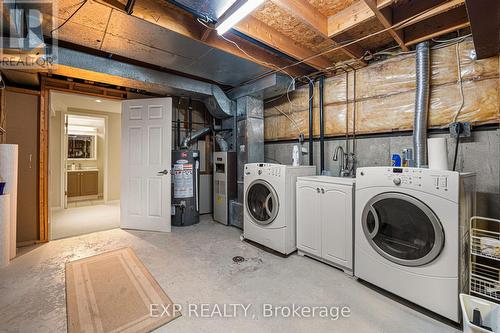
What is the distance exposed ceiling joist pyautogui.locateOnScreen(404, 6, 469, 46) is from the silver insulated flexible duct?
81 mm

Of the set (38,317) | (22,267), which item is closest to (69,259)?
(22,267)

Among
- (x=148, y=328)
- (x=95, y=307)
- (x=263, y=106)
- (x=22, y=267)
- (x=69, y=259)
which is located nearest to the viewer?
(x=148, y=328)

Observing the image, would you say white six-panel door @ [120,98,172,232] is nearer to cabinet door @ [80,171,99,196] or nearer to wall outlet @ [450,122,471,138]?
cabinet door @ [80,171,99,196]

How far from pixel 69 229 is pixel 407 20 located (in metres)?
5.13

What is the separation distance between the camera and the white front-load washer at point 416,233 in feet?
5.02

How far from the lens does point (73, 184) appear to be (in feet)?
18.4

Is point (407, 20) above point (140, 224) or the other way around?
above

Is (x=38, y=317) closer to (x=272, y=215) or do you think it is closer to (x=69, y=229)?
(x=272, y=215)

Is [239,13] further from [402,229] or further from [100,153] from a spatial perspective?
[100,153]

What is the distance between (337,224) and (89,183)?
638 centimetres

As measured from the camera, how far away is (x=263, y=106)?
396 centimetres

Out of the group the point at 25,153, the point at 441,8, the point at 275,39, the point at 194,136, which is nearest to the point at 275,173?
the point at 275,39

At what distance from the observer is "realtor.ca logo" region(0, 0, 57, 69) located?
167 centimetres

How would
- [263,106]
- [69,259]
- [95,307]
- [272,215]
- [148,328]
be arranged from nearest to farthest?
[148,328], [95,307], [69,259], [272,215], [263,106]
